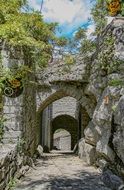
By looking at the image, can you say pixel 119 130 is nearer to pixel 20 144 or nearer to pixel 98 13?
pixel 20 144

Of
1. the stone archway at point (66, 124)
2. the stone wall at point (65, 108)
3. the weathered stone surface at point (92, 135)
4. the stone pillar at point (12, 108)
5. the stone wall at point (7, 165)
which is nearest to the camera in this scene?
the stone wall at point (7, 165)

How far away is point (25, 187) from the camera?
18.6 ft

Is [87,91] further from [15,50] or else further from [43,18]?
[15,50]

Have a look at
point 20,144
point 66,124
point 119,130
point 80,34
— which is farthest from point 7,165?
point 66,124

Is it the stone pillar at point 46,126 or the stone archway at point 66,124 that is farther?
the stone archway at point 66,124

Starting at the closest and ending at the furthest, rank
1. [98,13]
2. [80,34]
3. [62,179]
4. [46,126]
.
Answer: [62,179]
[98,13]
[80,34]
[46,126]

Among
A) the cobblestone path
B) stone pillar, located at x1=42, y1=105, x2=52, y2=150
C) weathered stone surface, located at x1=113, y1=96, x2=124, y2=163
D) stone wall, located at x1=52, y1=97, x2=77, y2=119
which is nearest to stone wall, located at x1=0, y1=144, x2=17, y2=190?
the cobblestone path

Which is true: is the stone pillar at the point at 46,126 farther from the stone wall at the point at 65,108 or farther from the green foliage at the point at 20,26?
the green foliage at the point at 20,26

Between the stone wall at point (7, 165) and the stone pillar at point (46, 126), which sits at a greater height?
the stone pillar at point (46, 126)

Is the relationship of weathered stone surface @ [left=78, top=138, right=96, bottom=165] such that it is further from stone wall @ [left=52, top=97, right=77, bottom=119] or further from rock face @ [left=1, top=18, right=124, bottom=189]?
stone wall @ [left=52, top=97, right=77, bottom=119]

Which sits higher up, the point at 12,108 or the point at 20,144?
the point at 12,108

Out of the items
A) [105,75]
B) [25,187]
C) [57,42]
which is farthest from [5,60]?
[57,42]

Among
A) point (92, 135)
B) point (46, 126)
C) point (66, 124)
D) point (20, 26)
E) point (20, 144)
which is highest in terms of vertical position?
point (20, 26)

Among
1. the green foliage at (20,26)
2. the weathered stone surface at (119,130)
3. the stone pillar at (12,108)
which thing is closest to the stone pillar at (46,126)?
the green foliage at (20,26)
